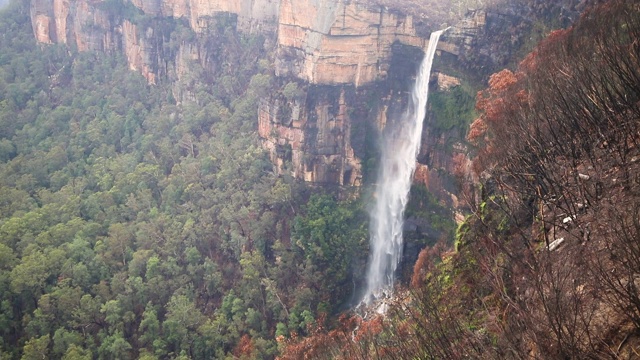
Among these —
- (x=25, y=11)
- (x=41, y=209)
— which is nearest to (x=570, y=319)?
(x=41, y=209)

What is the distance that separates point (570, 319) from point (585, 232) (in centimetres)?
318

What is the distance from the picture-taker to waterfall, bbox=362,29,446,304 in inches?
1230

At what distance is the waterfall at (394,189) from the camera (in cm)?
3125

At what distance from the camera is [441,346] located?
1020cm

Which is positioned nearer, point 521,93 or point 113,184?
point 521,93

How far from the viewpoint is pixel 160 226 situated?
112 ft

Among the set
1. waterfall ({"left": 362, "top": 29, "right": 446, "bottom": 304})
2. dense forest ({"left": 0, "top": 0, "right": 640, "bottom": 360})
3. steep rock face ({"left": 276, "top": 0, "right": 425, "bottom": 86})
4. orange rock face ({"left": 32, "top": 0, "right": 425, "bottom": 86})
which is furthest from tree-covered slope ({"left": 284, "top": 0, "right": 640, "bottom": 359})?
orange rock face ({"left": 32, "top": 0, "right": 425, "bottom": 86})

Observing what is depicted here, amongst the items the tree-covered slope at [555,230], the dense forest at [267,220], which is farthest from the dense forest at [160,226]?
the tree-covered slope at [555,230]

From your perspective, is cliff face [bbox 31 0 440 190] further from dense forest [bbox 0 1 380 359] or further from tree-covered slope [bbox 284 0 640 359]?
tree-covered slope [bbox 284 0 640 359]

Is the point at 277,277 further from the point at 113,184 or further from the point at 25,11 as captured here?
the point at 25,11

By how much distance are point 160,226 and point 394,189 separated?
1457cm

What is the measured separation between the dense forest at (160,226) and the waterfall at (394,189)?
0.97 metres

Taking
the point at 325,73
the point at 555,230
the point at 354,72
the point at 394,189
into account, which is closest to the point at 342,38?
the point at 354,72

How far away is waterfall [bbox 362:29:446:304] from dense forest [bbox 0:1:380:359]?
967 millimetres
